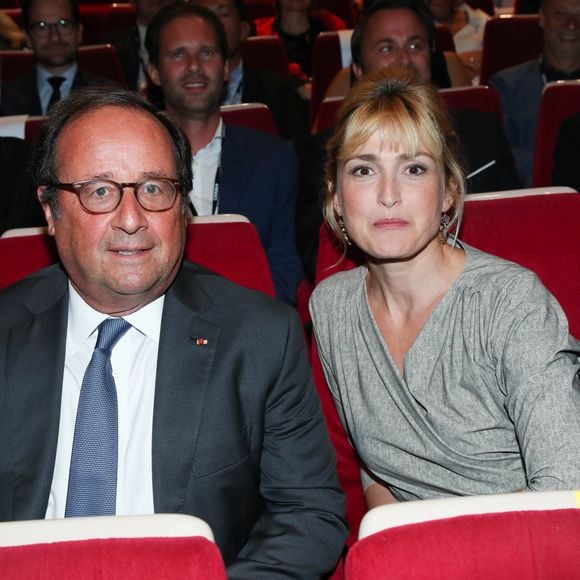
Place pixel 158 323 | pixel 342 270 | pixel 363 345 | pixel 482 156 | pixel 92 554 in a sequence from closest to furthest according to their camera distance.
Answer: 1. pixel 92 554
2. pixel 158 323
3. pixel 363 345
4. pixel 342 270
5. pixel 482 156

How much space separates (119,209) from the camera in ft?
5.06

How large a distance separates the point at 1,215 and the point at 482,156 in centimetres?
132

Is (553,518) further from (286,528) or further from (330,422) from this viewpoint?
(330,422)

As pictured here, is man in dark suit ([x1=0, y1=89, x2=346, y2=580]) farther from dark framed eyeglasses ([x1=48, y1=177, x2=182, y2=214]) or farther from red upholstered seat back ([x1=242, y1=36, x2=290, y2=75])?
red upholstered seat back ([x1=242, y1=36, x2=290, y2=75])

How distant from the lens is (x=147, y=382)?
1.60m

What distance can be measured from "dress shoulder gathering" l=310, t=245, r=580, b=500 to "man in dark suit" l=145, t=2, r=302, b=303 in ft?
2.79

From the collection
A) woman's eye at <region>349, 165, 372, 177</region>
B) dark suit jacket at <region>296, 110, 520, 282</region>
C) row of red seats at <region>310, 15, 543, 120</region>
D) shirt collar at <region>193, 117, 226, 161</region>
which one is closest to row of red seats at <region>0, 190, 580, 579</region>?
woman's eye at <region>349, 165, 372, 177</region>

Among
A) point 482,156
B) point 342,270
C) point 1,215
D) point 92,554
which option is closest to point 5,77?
point 1,215

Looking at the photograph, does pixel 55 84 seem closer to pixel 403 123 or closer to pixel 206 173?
pixel 206 173

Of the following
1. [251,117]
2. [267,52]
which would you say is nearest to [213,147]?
[251,117]

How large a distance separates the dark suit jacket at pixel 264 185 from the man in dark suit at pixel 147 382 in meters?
1.18

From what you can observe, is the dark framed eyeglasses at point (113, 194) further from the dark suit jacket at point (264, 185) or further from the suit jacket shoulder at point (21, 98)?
the suit jacket shoulder at point (21, 98)

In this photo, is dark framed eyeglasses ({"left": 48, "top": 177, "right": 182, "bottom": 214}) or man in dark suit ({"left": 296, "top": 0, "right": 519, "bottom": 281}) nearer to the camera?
dark framed eyeglasses ({"left": 48, "top": 177, "right": 182, "bottom": 214})

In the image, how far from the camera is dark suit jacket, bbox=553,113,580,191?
2.78 metres
